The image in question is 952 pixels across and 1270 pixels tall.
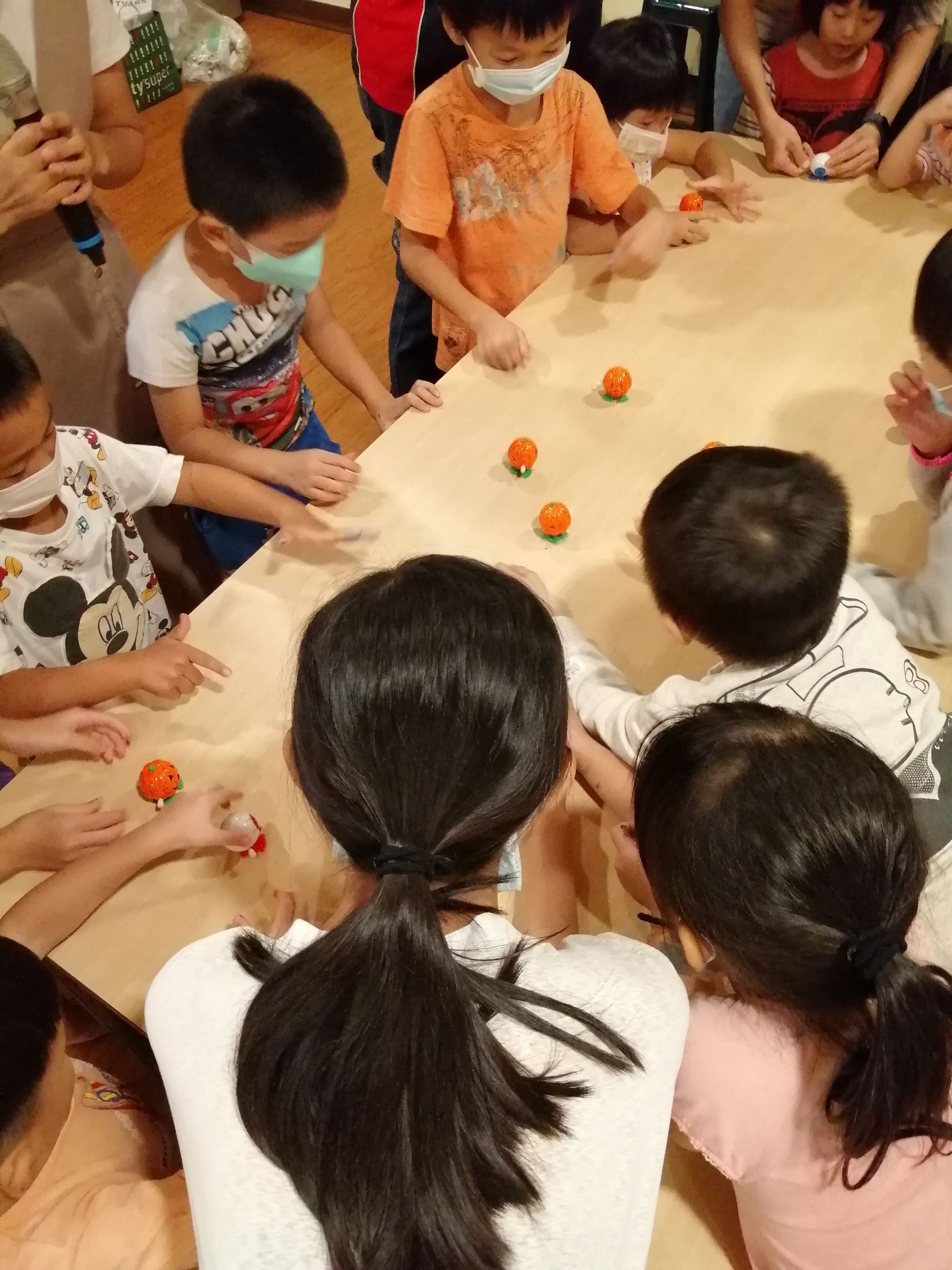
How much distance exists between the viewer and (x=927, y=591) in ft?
2.93

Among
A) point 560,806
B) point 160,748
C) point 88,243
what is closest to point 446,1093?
point 560,806

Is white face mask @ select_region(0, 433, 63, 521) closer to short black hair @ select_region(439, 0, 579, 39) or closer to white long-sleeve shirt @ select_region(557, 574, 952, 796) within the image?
white long-sleeve shirt @ select_region(557, 574, 952, 796)

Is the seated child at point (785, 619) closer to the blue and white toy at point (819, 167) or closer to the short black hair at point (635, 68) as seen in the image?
the blue and white toy at point (819, 167)

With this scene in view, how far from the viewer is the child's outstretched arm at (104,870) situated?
29.5 inches

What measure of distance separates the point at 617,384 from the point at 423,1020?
2.78 feet

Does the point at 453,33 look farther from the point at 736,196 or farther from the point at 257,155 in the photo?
the point at 736,196

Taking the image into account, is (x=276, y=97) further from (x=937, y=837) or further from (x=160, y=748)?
(x=937, y=837)

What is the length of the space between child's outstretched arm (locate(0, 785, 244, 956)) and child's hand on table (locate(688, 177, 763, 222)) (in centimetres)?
118

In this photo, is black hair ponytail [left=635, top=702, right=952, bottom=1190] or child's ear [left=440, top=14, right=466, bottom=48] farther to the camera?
child's ear [left=440, top=14, right=466, bottom=48]

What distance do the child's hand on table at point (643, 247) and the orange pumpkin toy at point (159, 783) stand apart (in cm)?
94

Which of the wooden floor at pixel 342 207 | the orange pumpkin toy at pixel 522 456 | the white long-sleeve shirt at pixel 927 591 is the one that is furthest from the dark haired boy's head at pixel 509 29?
the wooden floor at pixel 342 207

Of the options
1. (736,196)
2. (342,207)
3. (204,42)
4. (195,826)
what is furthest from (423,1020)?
(204,42)

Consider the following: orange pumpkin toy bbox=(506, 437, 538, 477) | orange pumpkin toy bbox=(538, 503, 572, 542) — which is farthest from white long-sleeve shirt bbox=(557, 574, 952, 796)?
orange pumpkin toy bbox=(506, 437, 538, 477)

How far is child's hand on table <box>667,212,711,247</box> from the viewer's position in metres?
1.33
